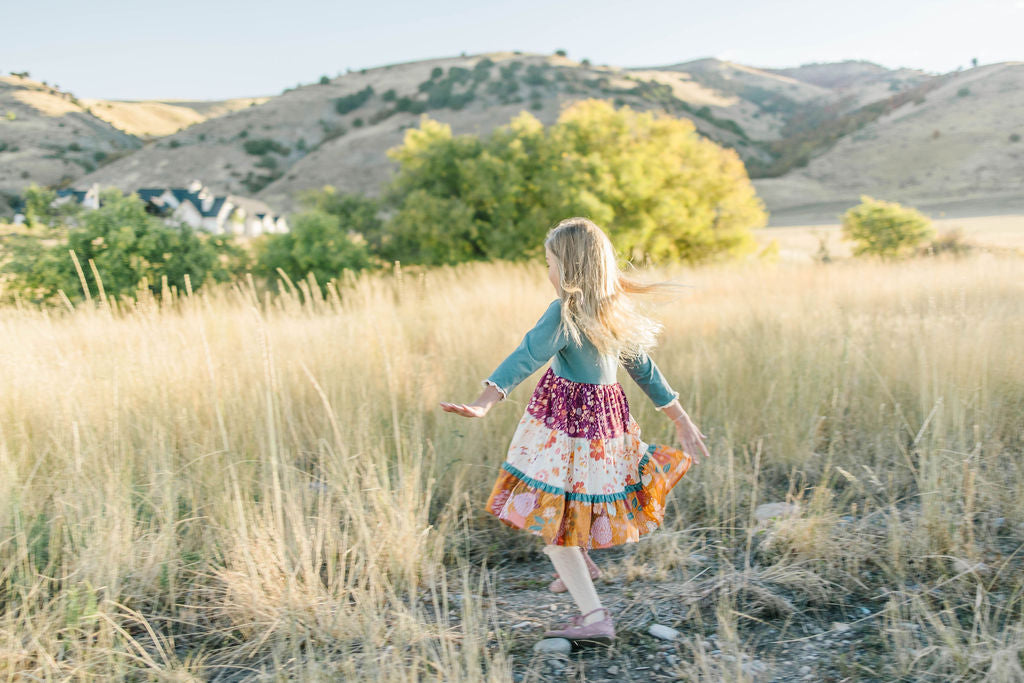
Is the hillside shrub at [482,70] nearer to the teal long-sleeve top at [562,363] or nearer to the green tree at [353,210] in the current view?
the green tree at [353,210]

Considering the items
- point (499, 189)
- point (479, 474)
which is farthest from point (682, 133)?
point (479, 474)

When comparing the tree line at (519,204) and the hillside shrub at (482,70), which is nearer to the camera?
the tree line at (519,204)

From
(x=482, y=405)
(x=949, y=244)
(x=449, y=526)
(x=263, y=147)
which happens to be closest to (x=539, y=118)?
(x=263, y=147)

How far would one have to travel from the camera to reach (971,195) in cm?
4097

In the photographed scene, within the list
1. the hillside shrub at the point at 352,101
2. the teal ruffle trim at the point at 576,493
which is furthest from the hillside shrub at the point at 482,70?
the teal ruffle trim at the point at 576,493

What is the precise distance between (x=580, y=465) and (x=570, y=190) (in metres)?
11.5

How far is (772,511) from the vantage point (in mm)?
3508

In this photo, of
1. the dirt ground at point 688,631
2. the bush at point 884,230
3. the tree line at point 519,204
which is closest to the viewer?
the dirt ground at point 688,631

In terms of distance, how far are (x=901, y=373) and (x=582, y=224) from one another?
131 inches

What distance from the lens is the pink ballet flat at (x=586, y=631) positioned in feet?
8.30

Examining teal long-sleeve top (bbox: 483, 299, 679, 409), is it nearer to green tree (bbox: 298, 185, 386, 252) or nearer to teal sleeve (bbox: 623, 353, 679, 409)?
teal sleeve (bbox: 623, 353, 679, 409)

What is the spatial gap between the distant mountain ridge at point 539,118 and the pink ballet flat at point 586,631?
147 feet

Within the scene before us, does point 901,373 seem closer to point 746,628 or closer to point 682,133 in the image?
point 746,628

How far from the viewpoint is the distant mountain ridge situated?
52438mm
